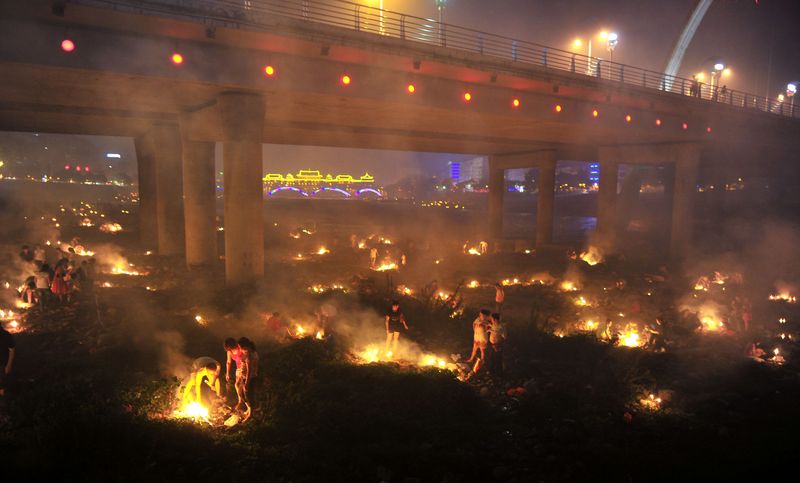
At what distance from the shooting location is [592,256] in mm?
27594

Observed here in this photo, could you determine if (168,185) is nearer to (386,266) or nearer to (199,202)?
(199,202)

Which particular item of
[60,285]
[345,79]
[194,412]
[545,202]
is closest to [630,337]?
[345,79]

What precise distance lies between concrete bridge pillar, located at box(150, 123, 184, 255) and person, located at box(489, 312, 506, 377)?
1802cm

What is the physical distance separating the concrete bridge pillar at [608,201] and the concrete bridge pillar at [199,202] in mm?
22350

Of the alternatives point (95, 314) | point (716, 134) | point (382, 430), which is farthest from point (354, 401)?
point (716, 134)

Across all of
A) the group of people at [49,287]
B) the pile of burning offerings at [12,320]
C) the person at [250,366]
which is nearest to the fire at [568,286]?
the person at [250,366]

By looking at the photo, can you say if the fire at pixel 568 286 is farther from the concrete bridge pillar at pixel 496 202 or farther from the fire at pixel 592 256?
the concrete bridge pillar at pixel 496 202

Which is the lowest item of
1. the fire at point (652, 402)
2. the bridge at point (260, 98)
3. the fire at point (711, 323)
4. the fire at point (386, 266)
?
the fire at point (652, 402)

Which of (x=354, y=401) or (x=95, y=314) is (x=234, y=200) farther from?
(x=354, y=401)

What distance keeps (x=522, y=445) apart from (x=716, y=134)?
25850 millimetres

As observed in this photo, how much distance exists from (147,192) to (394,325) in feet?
69.8

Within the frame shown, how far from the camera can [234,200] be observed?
50.4 ft

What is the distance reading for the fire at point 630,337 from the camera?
14.0 m

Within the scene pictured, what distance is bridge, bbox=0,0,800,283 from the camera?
11.4 meters
